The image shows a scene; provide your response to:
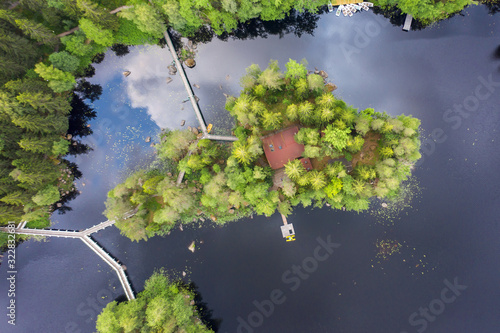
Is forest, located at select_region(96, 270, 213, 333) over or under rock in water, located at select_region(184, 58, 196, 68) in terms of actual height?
under

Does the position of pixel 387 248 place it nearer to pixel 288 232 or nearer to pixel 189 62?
pixel 288 232

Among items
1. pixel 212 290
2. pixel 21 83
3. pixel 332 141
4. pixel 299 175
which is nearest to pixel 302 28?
pixel 332 141

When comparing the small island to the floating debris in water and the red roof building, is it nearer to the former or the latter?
the red roof building

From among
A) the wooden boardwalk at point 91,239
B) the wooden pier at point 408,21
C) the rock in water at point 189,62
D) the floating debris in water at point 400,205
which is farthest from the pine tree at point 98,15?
the floating debris in water at point 400,205

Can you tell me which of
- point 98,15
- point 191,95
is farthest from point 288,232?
point 98,15

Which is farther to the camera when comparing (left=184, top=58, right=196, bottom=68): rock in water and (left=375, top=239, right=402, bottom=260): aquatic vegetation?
(left=184, top=58, right=196, bottom=68): rock in water

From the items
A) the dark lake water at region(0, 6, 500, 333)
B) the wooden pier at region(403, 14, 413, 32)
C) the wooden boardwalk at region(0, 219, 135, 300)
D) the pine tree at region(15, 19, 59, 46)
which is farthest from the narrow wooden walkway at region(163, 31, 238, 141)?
the wooden pier at region(403, 14, 413, 32)

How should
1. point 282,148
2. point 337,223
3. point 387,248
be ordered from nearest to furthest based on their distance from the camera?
point 282,148, point 387,248, point 337,223
